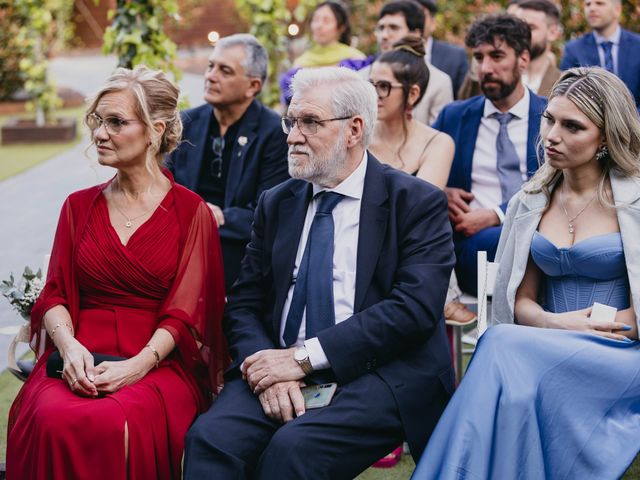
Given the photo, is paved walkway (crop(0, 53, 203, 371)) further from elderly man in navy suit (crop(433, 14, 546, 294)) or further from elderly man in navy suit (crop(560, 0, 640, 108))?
elderly man in navy suit (crop(560, 0, 640, 108))

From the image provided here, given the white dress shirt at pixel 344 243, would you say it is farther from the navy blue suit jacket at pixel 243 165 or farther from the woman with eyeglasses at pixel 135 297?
the navy blue suit jacket at pixel 243 165

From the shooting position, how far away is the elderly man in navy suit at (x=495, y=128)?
503 centimetres

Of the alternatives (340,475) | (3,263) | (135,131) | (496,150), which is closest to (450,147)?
(496,150)

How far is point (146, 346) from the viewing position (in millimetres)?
3611

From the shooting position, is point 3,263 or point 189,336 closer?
point 189,336

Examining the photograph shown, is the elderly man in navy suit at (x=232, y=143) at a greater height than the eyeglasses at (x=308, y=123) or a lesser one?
lesser

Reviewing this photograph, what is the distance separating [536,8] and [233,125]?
2928mm

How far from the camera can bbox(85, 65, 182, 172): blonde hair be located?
149 inches

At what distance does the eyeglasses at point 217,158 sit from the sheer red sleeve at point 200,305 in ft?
4.29

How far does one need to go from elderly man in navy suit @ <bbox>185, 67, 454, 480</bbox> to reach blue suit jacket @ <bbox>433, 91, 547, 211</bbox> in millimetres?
1489

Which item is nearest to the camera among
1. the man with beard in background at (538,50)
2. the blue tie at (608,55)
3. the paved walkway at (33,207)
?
the man with beard in background at (538,50)

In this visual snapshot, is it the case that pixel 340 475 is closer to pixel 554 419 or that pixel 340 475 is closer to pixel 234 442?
pixel 234 442

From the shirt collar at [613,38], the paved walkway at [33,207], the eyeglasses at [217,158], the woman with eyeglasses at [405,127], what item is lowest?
the paved walkway at [33,207]

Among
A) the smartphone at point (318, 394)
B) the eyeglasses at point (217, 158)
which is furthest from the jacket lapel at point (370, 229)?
the eyeglasses at point (217, 158)
